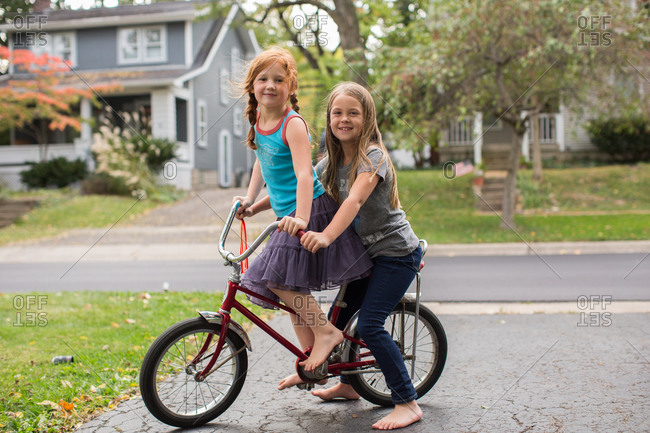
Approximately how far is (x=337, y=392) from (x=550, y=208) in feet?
46.8

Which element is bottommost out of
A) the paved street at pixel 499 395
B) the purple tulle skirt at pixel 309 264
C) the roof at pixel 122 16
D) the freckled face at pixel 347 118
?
the paved street at pixel 499 395

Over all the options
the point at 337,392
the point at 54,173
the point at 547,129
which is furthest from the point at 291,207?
the point at 547,129

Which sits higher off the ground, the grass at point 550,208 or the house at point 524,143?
the house at point 524,143

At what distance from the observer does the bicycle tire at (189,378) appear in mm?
3348

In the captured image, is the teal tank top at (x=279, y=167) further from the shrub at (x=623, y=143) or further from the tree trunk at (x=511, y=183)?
the shrub at (x=623, y=143)

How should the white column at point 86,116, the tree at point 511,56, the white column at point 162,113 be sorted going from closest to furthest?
the tree at point 511,56
the white column at point 162,113
the white column at point 86,116

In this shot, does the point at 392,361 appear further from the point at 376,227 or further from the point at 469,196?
the point at 469,196

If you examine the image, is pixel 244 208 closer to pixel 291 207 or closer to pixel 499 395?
pixel 291 207

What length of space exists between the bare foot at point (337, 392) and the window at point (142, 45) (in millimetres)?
23333

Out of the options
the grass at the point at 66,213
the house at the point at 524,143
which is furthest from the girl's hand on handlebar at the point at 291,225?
the house at the point at 524,143

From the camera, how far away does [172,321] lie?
604 cm

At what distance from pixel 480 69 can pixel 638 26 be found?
117 inches

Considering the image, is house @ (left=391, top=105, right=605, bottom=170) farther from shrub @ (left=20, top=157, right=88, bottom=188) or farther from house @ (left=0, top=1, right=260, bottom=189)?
shrub @ (left=20, top=157, right=88, bottom=188)

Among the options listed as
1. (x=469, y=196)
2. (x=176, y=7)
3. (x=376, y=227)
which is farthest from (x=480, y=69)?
(x=176, y=7)
